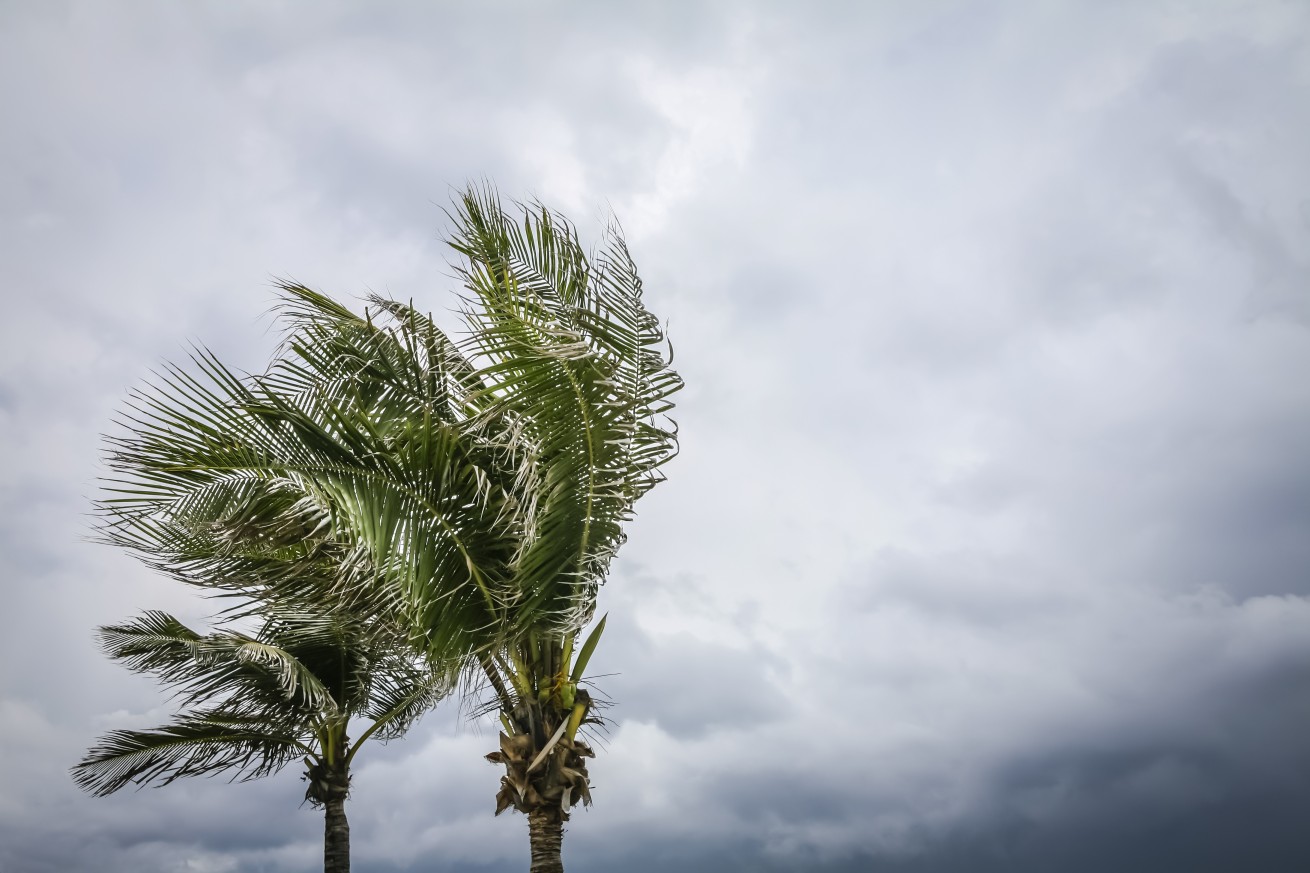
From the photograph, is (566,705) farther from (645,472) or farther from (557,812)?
(645,472)

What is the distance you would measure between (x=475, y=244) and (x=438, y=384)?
1.69 meters

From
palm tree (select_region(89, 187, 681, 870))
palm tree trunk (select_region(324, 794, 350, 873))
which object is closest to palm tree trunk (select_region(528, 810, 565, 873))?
palm tree (select_region(89, 187, 681, 870))

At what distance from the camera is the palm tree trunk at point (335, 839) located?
14.6 meters

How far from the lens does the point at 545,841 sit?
8.51 meters

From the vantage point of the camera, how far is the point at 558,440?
795cm

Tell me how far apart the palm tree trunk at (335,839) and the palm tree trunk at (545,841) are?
734 centimetres

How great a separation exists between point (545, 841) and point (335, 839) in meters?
7.55

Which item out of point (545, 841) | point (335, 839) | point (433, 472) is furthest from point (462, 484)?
point (335, 839)

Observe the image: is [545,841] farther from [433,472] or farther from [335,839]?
[335,839]

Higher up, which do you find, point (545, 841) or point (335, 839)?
point (335, 839)

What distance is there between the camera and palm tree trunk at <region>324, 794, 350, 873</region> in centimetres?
1465

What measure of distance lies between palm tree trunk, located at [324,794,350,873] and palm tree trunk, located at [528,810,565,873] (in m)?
7.34

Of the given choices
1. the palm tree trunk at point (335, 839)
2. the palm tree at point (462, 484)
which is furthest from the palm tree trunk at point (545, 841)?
the palm tree trunk at point (335, 839)

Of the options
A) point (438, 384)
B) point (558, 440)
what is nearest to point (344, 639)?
point (438, 384)
